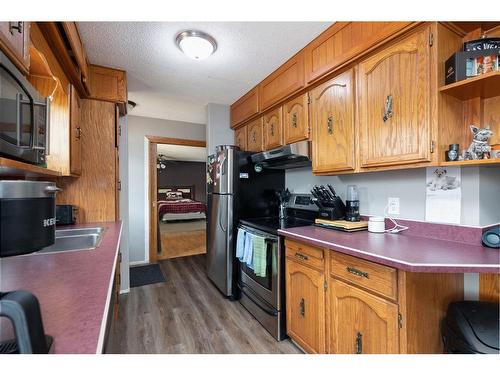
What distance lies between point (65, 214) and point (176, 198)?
272 inches

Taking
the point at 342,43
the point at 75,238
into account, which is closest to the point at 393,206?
the point at 342,43

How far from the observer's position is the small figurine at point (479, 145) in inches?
47.4

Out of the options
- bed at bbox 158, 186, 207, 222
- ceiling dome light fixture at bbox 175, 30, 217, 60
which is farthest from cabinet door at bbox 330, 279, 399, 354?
bed at bbox 158, 186, 207, 222

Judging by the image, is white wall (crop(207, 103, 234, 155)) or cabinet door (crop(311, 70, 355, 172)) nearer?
cabinet door (crop(311, 70, 355, 172))

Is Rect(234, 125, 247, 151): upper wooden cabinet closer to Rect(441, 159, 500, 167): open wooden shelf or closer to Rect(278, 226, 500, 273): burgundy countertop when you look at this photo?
Rect(278, 226, 500, 273): burgundy countertop

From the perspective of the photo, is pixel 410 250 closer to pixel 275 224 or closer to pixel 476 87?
pixel 476 87

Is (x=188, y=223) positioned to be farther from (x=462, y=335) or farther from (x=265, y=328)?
(x=462, y=335)

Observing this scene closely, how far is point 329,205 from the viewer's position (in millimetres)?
1920

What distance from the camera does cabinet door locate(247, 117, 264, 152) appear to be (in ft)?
8.93

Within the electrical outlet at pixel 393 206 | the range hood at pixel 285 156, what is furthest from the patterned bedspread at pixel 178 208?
the electrical outlet at pixel 393 206

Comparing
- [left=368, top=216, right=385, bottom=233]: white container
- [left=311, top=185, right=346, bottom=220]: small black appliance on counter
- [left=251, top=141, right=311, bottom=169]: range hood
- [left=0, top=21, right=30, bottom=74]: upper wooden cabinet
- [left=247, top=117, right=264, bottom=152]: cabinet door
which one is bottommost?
[left=368, top=216, right=385, bottom=233]: white container

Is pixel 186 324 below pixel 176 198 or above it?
below

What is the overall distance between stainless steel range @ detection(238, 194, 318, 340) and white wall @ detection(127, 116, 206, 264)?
203cm

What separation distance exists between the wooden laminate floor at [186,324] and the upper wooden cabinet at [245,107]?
210 cm
